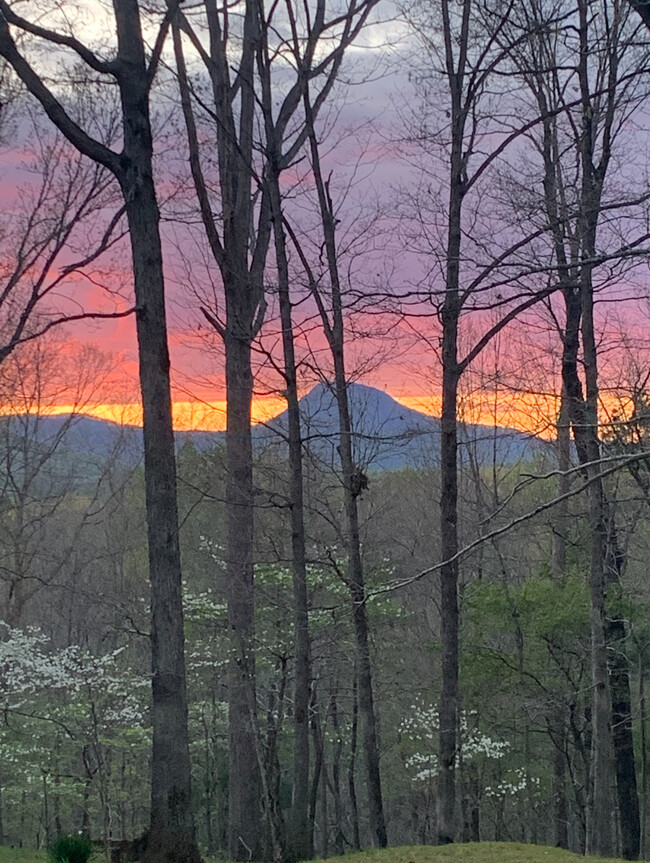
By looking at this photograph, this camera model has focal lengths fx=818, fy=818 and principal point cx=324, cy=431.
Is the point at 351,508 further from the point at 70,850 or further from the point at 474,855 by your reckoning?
the point at 70,850

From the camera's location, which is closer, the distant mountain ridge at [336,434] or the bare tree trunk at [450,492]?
the bare tree trunk at [450,492]

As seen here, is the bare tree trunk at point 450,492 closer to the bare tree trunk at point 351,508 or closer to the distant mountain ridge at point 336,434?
the distant mountain ridge at point 336,434

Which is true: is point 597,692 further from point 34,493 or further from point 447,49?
point 34,493

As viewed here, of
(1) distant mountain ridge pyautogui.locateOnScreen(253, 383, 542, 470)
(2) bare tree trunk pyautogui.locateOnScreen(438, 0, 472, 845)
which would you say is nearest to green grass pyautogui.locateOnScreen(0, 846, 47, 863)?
(2) bare tree trunk pyautogui.locateOnScreen(438, 0, 472, 845)

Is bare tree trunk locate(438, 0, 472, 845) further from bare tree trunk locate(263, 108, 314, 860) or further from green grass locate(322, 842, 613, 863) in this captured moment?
bare tree trunk locate(263, 108, 314, 860)

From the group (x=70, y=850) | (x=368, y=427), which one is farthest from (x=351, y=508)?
(x=70, y=850)

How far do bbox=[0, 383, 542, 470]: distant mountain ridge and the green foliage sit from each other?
3.74 metres

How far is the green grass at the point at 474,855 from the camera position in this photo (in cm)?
704

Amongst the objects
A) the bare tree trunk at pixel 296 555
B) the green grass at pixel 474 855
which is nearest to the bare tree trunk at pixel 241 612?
the bare tree trunk at pixel 296 555

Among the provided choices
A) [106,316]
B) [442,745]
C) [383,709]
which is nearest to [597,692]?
[442,745]

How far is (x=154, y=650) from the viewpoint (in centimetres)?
669

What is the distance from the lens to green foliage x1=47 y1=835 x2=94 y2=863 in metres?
5.92

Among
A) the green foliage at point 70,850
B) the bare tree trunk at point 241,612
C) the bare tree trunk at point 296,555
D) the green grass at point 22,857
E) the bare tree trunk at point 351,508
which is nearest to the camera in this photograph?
the green foliage at point 70,850

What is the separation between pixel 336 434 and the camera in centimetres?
872
